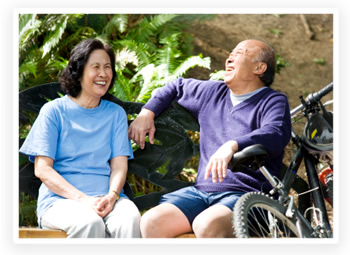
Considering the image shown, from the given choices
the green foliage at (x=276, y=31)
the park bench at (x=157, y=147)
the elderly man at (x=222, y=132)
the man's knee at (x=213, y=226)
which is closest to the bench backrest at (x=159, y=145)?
the park bench at (x=157, y=147)

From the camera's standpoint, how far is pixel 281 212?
302 cm

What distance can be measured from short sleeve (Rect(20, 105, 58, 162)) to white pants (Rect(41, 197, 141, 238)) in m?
0.33

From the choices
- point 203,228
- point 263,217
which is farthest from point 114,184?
point 263,217

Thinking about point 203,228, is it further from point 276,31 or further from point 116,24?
point 276,31

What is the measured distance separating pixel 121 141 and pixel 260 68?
108 centimetres

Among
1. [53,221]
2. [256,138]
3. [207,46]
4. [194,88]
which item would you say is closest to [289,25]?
[207,46]

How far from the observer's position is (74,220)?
2977mm

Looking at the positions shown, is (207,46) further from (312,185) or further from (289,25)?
(312,185)

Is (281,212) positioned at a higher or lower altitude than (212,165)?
lower

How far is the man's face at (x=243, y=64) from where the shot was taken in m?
3.44

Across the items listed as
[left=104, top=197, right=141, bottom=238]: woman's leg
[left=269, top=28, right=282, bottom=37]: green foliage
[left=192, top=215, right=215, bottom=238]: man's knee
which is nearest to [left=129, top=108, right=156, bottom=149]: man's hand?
[left=104, top=197, right=141, bottom=238]: woman's leg

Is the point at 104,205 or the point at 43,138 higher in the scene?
the point at 43,138

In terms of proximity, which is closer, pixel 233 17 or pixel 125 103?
pixel 125 103

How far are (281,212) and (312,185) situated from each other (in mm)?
526
